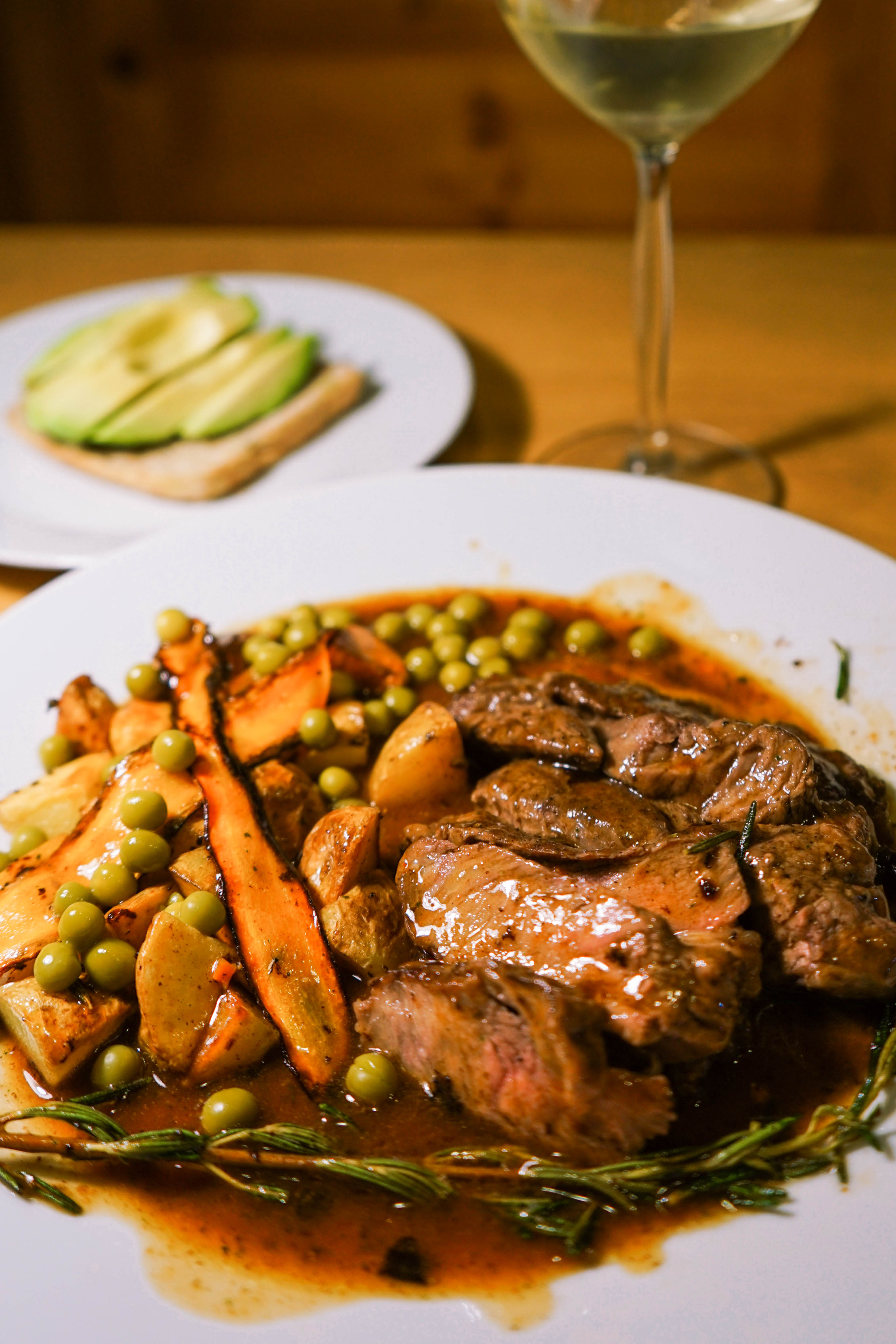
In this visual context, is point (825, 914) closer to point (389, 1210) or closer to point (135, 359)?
point (389, 1210)

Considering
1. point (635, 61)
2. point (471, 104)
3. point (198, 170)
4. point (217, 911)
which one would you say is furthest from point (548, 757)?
point (198, 170)

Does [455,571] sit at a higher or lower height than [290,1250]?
higher

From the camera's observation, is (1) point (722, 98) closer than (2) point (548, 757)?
No

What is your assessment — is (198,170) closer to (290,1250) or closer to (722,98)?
(722,98)

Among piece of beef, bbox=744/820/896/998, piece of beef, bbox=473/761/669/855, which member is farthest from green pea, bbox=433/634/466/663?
piece of beef, bbox=744/820/896/998

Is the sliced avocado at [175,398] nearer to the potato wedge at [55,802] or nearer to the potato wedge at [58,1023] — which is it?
the potato wedge at [55,802]

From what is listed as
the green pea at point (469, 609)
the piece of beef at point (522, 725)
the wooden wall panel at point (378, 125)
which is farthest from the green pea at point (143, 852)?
the wooden wall panel at point (378, 125)

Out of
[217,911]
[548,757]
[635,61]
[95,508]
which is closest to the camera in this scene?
[217,911]
